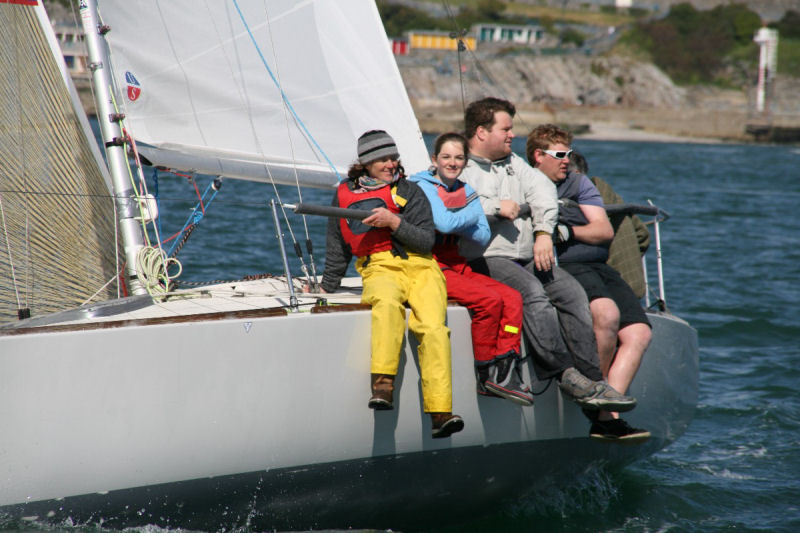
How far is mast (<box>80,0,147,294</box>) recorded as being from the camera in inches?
179

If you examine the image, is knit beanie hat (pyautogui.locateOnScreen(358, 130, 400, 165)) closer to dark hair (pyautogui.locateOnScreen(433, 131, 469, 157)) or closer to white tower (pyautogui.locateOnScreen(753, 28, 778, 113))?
dark hair (pyautogui.locateOnScreen(433, 131, 469, 157))

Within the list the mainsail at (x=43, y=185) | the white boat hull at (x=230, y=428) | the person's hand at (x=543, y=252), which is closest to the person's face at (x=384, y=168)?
the white boat hull at (x=230, y=428)

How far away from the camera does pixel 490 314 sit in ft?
12.4

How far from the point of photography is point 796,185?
2439 centimetres

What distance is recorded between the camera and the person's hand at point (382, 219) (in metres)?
3.62

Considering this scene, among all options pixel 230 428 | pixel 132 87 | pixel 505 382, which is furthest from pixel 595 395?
pixel 132 87

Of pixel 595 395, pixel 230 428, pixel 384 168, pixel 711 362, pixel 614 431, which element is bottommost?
pixel 711 362

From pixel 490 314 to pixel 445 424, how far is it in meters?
0.53

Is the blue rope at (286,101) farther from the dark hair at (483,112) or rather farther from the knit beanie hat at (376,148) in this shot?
the knit beanie hat at (376,148)

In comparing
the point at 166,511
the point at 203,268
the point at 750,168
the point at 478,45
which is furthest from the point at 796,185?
the point at 478,45

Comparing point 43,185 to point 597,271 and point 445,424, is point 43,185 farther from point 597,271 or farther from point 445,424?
point 597,271

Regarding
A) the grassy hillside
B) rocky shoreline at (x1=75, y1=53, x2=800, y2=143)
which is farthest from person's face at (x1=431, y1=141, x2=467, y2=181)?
the grassy hillside

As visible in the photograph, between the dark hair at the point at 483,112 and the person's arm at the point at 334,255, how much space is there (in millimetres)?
751

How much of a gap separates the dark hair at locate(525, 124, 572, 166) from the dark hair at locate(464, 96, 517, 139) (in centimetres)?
26
